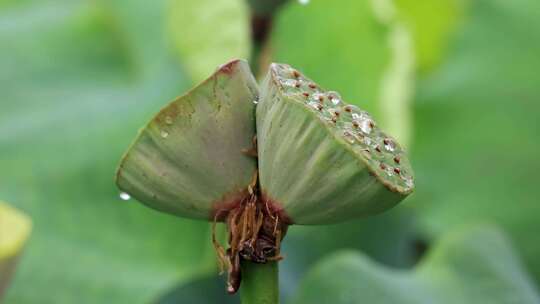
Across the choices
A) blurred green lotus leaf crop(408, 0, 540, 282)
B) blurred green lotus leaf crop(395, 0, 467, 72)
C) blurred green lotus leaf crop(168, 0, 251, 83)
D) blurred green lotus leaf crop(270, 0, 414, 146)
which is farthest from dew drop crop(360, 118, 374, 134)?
blurred green lotus leaf crop(395, 0, 467, 72)

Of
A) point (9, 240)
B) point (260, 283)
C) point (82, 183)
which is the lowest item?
point (82, 183)

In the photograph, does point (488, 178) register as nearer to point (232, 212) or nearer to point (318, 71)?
point (318, 71)

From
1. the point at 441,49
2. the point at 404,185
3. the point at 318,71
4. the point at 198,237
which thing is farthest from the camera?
the point at 441,49

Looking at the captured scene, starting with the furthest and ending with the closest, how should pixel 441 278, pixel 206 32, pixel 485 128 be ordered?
pixel 485 128 → pixel 206 32 → pixel 441 278

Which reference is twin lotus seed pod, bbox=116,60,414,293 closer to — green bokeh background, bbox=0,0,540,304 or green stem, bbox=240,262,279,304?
green stem, bbox=240,262,279,304

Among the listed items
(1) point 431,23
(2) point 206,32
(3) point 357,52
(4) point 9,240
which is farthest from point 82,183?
(1) point 431,23

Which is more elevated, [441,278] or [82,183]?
[441,278]

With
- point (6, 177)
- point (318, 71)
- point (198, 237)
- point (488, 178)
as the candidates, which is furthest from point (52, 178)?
point (488, 178)

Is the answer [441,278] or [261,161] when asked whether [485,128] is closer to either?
[441,278]
